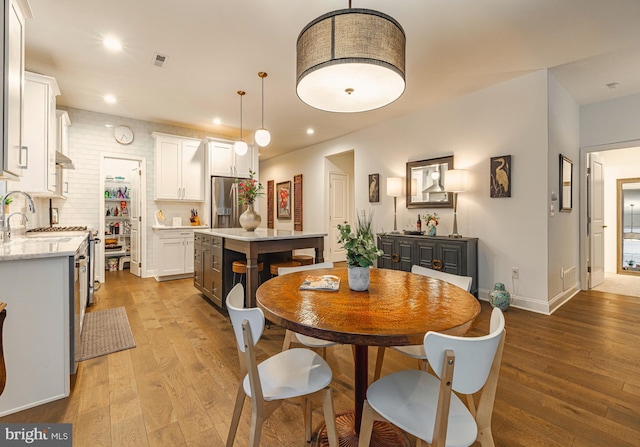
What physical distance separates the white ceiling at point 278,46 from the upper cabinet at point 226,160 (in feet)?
4.30

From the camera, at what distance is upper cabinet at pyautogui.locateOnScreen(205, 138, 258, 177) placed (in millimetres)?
5766

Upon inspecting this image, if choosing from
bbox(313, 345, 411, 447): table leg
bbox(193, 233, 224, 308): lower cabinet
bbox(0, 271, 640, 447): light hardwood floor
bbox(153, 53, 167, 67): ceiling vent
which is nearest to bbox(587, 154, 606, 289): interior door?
bbox(0, 271, 640, 447): light hardwood floor

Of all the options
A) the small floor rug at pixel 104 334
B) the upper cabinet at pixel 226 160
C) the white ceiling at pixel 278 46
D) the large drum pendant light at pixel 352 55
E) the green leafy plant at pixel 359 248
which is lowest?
the small floor rug at pixel 104 334

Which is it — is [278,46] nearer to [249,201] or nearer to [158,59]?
[158,59]

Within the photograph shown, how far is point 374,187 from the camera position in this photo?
549 cm

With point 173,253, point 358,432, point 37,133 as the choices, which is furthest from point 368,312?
point 173,253

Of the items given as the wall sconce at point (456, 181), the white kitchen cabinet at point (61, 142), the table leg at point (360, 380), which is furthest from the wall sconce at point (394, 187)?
the white kitchen cabinet at point (61, 142)

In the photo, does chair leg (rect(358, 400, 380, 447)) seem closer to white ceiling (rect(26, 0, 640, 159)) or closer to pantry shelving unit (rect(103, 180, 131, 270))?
white ceiling (rect(26, 0, 640, 159))

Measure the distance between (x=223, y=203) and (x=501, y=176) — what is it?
181 inches

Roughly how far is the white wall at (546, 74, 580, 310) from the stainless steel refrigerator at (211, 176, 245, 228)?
4.88m

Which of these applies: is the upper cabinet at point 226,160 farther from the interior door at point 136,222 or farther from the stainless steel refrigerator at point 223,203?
the interior door at point 136,222

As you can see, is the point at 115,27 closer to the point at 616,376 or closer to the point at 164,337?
the point at 164,337

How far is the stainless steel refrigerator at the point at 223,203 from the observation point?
5.77 m

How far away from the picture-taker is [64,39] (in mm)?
2910
